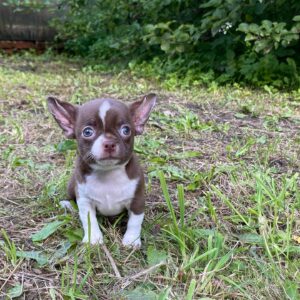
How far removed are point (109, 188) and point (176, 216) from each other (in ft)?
1.73

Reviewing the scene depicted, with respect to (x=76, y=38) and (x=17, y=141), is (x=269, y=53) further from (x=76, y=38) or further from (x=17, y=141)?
(x=76, y=38)

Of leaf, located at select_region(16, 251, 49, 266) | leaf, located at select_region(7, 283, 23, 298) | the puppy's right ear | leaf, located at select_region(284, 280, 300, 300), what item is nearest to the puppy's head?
the puppy's right ear

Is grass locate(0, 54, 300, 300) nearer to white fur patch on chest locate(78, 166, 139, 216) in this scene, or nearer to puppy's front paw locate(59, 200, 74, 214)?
puppy's front paw locate(59, 200, 74, 214)

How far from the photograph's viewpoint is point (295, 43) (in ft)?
22.1

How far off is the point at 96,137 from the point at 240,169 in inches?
55.4

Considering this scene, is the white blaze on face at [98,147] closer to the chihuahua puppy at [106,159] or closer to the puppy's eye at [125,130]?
the chihuahua puppy at [106,159]

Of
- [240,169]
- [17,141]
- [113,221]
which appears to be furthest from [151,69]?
[113,221]

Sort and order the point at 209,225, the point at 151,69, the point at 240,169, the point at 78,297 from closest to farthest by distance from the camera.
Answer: the point at 78,297
the point at 209,225
the point at 240,169
the point at 151,69

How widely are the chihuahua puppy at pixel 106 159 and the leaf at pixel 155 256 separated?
122mm

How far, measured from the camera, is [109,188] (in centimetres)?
229

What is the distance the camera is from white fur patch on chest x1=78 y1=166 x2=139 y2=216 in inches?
90.0

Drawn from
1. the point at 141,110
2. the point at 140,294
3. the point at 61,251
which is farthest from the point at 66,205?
the point at 140,294

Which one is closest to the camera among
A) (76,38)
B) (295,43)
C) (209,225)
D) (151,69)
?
(209,225)

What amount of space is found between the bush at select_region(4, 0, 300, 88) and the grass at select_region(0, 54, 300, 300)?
1.73 meters
